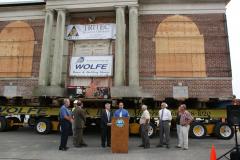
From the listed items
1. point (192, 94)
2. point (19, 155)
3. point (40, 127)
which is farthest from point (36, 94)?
point (192, 94)

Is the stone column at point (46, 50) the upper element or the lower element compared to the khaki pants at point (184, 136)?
upper

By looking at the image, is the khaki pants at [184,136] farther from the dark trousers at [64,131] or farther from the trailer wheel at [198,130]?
the dark trousers at [64,131]

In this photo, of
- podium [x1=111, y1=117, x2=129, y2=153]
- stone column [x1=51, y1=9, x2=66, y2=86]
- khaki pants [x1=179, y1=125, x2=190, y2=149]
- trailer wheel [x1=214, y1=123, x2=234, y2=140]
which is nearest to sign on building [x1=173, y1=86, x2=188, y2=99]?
trailer wheel [x1=214, y1=123, x2=234, y2=140]

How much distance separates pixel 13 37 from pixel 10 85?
3825 millimetres

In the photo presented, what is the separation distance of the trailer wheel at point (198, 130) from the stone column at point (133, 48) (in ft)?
14.5

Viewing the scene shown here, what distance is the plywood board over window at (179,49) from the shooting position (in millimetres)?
17188

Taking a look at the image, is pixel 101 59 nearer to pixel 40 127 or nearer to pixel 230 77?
pixel 40 127

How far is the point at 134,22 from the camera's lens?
1725 centimetres

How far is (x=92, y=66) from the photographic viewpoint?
58.5 ft

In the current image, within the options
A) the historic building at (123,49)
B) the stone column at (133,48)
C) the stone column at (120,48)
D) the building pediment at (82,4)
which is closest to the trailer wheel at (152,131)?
the historic building at (123,49)

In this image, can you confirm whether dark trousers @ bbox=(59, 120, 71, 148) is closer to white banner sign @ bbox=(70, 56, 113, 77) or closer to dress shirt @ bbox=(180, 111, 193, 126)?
dress shirt @ bbox=(180, 111, 193, 126)

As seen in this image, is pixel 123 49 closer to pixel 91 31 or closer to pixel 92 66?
pixel 92 66

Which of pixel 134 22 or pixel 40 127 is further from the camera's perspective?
Answer: pixel 134 22

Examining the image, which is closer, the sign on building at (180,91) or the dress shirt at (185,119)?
the dress shirt at (185,119)
